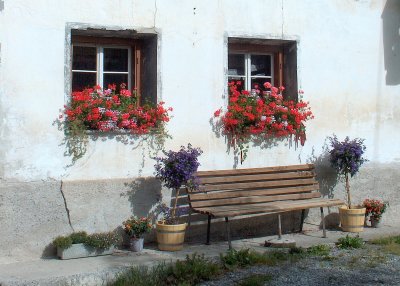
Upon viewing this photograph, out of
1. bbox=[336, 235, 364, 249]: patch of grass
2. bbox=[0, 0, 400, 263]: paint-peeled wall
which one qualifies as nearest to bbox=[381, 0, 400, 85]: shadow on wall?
bbox=[0, 0, 400, 263]: paint-peeled wall

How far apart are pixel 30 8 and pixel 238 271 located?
156 inches

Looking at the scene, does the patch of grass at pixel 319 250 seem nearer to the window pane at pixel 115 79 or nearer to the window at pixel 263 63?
the window at pixel 263 63

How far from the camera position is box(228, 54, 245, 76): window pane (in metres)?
8.43

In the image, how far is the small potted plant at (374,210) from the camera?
8.59m

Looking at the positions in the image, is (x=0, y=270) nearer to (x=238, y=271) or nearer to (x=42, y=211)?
(x=42, y=211)

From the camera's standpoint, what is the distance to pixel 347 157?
8203 millimetres

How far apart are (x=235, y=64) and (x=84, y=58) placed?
2251 mm

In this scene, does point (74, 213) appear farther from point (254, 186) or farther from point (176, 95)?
point (254, 186)

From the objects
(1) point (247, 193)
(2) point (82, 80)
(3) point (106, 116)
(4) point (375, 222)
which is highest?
(2) point (82, 80)

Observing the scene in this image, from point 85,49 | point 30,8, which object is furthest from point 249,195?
point 30,8

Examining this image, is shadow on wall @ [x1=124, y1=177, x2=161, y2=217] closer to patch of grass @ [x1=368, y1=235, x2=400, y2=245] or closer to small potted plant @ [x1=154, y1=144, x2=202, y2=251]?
small potted plant @ [x1=154, y1=144, x2=202, y2=251]

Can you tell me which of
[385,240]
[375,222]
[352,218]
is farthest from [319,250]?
[375,222]

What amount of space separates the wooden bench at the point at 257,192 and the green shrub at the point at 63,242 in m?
1.60

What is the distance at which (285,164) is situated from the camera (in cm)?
830
